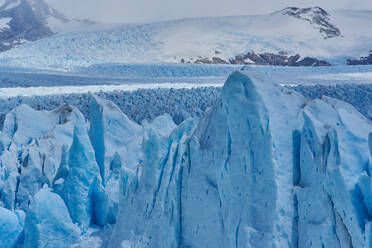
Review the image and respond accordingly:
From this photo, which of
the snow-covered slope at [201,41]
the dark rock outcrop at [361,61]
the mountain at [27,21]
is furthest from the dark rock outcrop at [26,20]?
the dark rock outcrop at [361,61]

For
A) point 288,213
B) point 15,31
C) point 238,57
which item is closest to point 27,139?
point 288,213

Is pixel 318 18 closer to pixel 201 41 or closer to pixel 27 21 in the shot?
pixel 201 41

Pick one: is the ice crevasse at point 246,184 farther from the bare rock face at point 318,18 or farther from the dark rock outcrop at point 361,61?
the bare rock face at point 318,18

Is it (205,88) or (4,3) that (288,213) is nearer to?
(205,88)

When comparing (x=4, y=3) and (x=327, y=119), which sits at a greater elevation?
(x=4, y=3)

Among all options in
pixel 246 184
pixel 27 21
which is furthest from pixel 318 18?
pixel 246 184
